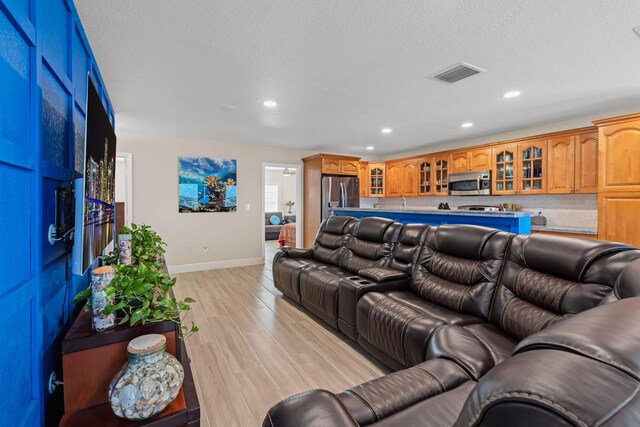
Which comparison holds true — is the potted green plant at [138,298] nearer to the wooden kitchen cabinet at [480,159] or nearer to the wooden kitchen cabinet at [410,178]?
the wooden kitchen cabinet at [480,159]

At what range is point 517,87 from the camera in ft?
10.1

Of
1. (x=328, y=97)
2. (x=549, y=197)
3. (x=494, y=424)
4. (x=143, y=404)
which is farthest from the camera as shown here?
(x=549, y=197)

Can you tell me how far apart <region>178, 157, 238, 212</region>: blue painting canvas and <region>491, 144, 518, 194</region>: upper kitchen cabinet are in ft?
15.8

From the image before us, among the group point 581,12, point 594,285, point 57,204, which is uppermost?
point 581,12

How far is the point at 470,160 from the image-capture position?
→ 548 cm

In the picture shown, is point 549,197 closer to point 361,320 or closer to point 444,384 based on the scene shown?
point 361,320

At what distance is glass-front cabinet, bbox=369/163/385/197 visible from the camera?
7355mm

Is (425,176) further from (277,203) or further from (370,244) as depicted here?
(277,203)

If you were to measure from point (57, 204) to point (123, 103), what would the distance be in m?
2.77

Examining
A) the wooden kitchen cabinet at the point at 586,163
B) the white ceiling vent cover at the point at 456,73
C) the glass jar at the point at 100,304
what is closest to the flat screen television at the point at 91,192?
the glass jar at the point at 100,304

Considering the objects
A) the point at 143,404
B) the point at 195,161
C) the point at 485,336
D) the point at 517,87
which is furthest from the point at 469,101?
the point at 195,161

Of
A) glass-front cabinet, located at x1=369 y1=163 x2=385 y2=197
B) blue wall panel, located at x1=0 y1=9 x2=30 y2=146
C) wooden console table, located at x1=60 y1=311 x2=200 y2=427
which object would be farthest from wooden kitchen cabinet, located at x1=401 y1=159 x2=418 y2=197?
blue wall panel, located at x1=0 y1=9 x2=30 y2=146

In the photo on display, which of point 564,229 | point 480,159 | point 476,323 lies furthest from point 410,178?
point 476,323

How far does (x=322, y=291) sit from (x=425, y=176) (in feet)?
14.4
